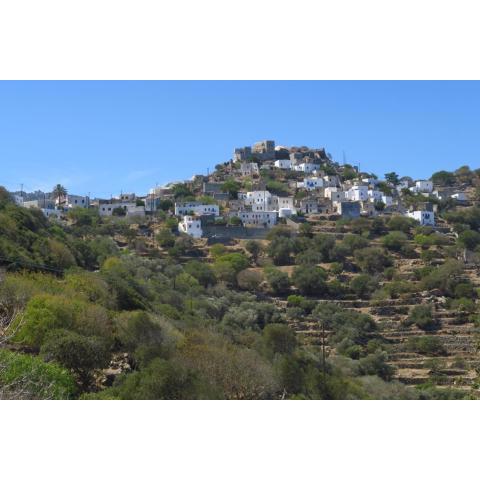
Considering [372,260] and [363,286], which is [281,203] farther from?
[363,286]

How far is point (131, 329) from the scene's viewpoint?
13547 mm

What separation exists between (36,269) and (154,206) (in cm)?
2992

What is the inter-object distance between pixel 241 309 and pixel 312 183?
31.1 m

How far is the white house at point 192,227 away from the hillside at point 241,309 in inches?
31.3

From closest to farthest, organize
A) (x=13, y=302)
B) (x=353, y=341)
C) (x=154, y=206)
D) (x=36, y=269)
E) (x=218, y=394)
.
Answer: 1. (x=218, y=394)
2. (x=13, y=302)
3. (x=36, y=269)
4. (x=353, y=341)
5. (x=154, y=206)

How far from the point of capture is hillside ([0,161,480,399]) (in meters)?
11.4

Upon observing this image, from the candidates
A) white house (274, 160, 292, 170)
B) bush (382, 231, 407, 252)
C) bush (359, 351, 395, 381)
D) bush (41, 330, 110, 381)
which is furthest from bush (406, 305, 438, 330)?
white house (274, 160, 292, 170)

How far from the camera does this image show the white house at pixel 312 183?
178 ft

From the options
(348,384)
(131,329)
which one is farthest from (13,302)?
(348,384)

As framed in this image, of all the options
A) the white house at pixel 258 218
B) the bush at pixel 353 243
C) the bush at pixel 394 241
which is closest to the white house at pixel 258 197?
the white house at pixel 258 218

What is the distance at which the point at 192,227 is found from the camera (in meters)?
40.4

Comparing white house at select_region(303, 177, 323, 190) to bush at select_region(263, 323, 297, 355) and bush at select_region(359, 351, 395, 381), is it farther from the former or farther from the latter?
bush at select_region(263, 323, 297, 355)

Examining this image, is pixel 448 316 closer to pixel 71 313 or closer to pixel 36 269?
pixel 36 269

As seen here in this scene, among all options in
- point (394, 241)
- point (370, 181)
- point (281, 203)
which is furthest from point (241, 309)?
point (370, 181)
